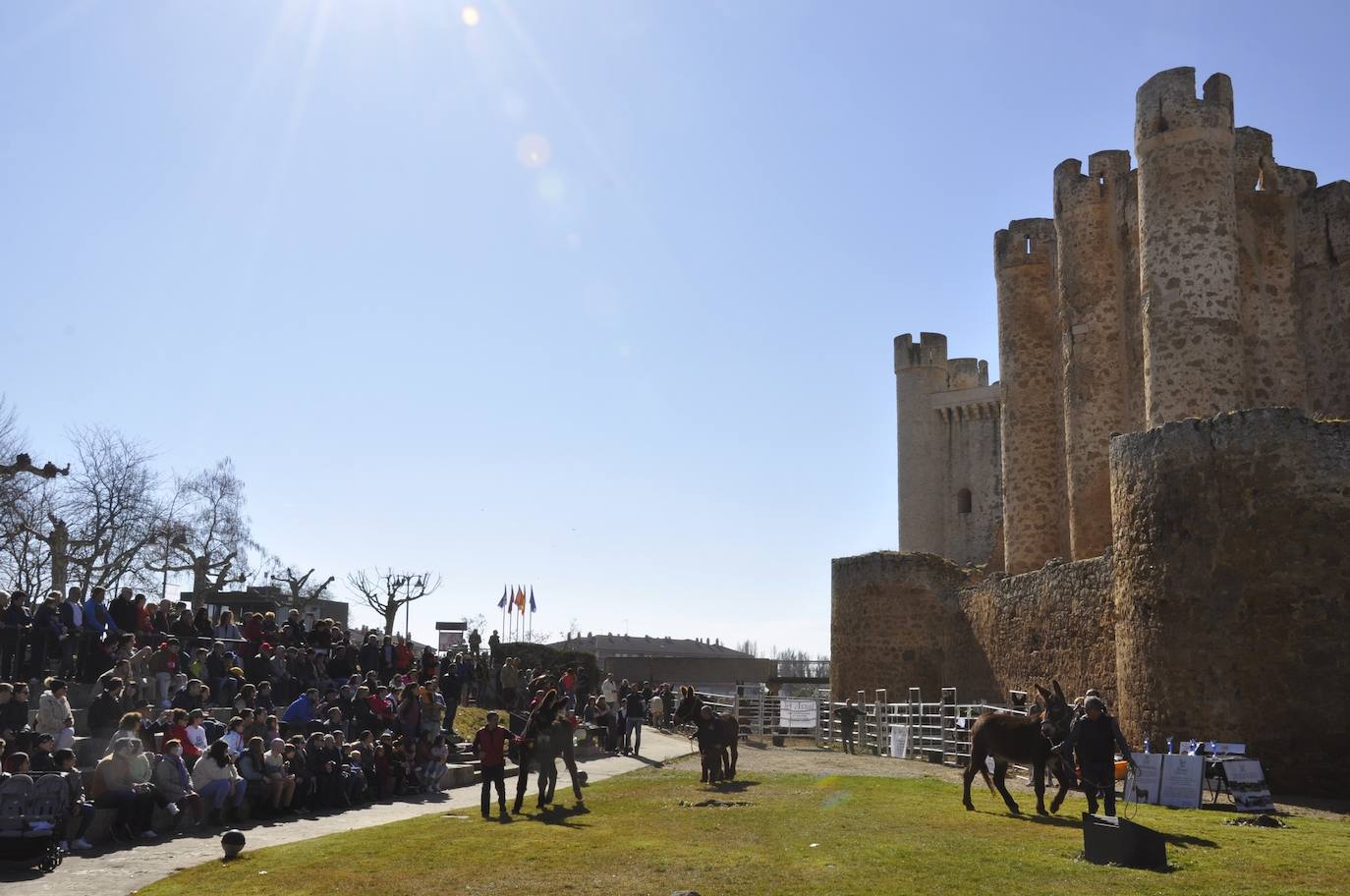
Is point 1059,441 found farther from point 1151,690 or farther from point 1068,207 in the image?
point 1151,690

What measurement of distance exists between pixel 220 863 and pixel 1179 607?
14810mm

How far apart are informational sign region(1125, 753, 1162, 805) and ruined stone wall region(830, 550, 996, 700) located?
1690 cm

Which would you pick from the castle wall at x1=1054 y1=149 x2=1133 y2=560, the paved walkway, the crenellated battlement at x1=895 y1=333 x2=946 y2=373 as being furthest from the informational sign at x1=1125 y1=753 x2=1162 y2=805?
the crenellated battlement at x1=895 y1=333 x2=946 y2=373

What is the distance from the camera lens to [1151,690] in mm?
20500

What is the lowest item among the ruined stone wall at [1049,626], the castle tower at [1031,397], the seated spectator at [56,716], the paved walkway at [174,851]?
the paved walkway at [174,851]

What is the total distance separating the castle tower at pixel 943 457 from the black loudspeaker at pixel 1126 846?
40217 millimetres

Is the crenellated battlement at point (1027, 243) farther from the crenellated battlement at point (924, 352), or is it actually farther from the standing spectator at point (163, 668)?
the standing spectator at point (163, 668)

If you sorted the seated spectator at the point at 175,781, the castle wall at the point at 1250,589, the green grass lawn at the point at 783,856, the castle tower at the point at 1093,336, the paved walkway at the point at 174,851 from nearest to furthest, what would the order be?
the green grass lawn at the point at 783,856, the paved walkway at the point at 174,851, the seated spectator at the point at 175,781, the castle wall at the point at 1250,589, the castle tower at the point at 1093,336

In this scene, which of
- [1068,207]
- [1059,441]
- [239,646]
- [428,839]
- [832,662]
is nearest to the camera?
[428,839]

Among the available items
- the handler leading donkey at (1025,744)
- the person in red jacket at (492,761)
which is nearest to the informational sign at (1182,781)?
the handler leading donkey at (1025,744)

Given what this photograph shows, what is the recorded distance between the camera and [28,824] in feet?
41.3

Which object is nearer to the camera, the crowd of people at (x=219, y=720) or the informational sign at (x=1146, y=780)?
the crowd of people at (x=219, y=720)

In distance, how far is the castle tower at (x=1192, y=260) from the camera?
25297mm

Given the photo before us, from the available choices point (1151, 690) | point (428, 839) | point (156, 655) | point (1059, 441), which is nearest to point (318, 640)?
point (156, 655)
